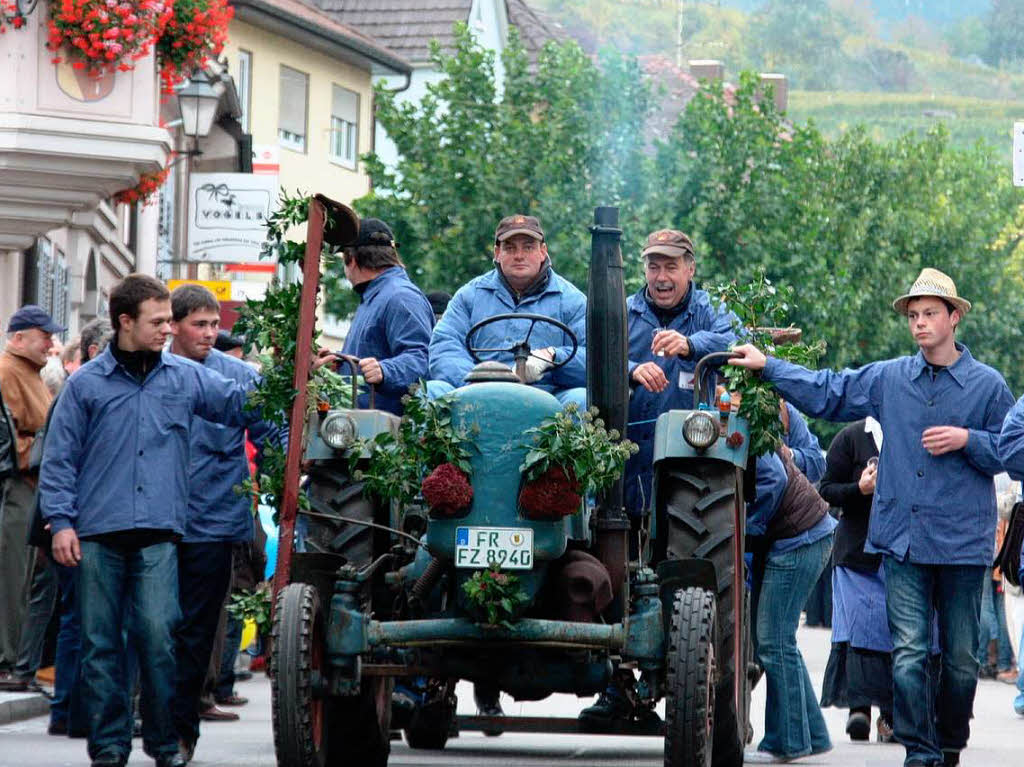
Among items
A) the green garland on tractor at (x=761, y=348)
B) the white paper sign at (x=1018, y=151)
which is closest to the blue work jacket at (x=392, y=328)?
the green garland on tractor at (x=761, y=348)

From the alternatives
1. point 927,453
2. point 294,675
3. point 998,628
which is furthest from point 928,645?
point 998,628

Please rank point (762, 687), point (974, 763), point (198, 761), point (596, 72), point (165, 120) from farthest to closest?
point (596, 72)
point (165, 120)
point (762, 687)
point (974, 763)
point (198, 761)

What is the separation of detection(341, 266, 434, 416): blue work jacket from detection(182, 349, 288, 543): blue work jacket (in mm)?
544

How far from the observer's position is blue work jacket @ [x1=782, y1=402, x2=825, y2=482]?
12.1 m

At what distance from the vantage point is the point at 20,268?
22094 mm

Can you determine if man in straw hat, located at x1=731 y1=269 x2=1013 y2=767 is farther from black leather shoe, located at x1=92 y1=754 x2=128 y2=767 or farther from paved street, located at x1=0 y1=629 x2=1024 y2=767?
black leather shoe, located at x1=92 y1=754 x2=128 y2=767

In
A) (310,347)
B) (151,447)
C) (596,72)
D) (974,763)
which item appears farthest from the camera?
(596,72)

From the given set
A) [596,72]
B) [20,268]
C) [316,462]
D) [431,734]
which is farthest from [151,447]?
[596,72]

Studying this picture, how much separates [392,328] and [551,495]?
2.77 m

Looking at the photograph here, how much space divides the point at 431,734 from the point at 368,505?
2678mm

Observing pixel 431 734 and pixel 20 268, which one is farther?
pixel 20 268

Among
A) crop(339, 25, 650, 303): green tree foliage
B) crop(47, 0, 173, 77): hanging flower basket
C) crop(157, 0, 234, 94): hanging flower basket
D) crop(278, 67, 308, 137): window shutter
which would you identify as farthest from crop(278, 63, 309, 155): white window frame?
crop(47, 0, 173, 77): hanging flower basket

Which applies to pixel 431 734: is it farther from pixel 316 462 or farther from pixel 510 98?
pixel 510 98

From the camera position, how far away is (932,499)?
10.1 meters
